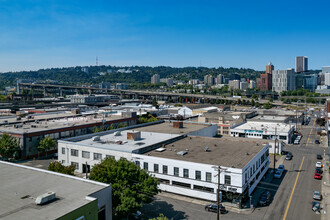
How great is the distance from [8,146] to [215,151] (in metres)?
33.3

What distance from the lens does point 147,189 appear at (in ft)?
80.6

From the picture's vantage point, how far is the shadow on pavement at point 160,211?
26.4m

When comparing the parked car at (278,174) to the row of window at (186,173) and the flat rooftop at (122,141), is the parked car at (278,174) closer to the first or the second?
the row of window at (186,173)

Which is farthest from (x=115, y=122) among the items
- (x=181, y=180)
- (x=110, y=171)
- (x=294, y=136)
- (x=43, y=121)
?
(x=294, y=136)

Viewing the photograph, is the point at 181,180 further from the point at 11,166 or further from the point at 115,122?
the point at 115,122

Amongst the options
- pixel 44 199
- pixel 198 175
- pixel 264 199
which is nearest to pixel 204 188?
pixel 198 175

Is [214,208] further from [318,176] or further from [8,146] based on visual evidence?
[8,146]

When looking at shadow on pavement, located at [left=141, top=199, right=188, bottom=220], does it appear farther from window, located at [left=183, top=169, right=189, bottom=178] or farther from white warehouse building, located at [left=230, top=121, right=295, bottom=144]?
white warehouse building, located at [left=230, top=121, right=295, bottom=144]

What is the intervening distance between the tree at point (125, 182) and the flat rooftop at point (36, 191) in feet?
7.67

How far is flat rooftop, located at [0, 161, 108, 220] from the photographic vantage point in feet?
56.9

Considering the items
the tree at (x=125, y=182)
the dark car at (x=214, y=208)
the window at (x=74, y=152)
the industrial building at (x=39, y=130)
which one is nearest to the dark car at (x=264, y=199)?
the dark car at (x=214, y=208)

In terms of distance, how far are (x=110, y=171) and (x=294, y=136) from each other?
202 ft

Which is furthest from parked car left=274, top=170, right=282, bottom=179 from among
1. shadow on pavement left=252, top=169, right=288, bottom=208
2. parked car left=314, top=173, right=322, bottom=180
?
parked car left=314, top=173, right=322, bottom=180

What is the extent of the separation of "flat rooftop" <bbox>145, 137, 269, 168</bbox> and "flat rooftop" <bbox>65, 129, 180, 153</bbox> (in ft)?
8.61
